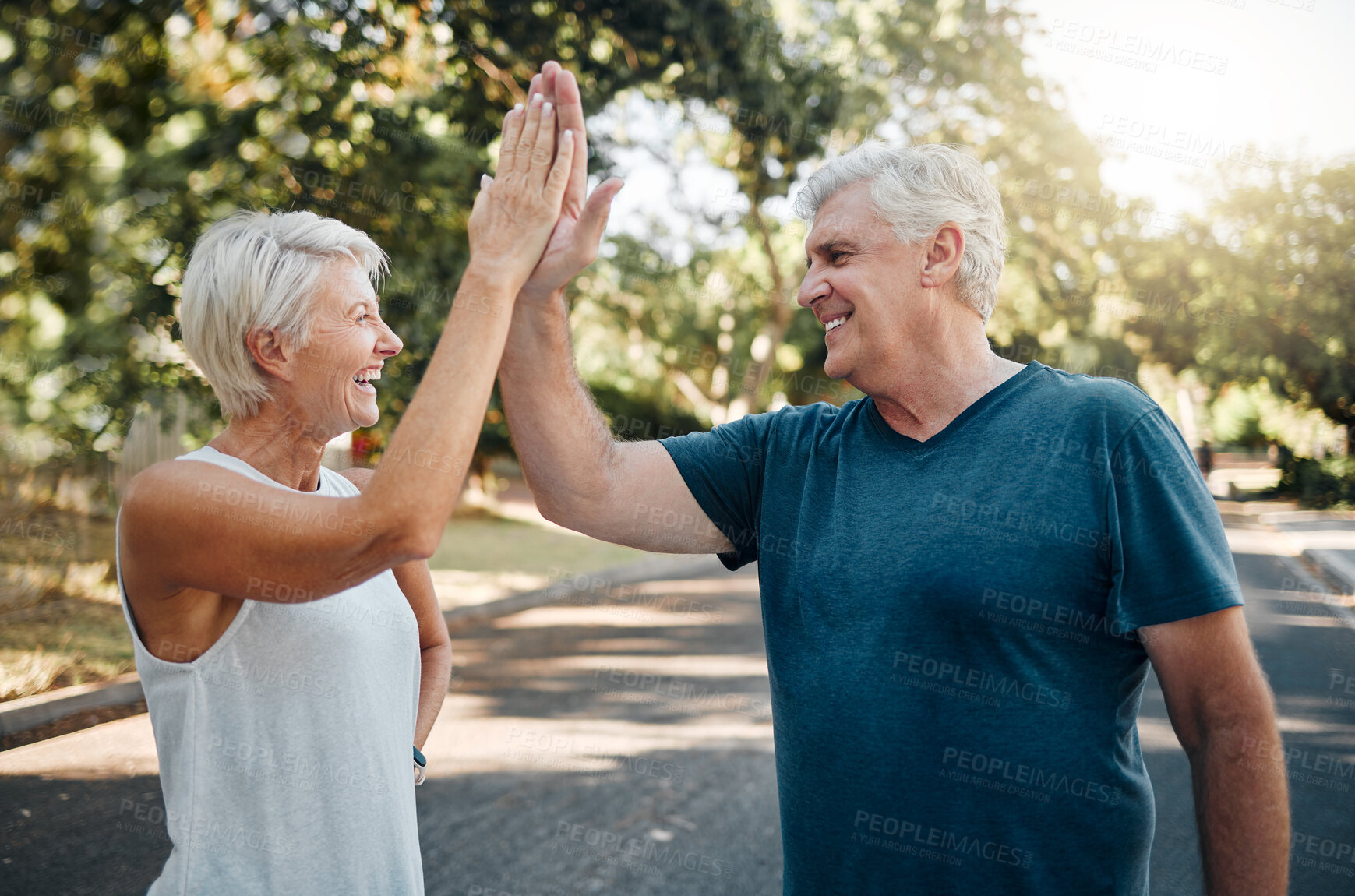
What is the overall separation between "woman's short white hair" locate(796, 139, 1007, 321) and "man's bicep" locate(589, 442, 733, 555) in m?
0.77

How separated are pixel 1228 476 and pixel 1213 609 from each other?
36513 mm

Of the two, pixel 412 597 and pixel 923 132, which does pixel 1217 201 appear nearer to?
pixel 923 132

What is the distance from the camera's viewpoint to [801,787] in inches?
72.9

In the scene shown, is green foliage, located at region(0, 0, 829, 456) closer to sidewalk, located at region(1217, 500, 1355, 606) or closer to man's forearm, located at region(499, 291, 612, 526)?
man's forearm, located at region(499, 291, 612, 526)

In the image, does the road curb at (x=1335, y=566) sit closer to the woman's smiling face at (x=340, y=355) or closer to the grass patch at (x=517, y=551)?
the grass patch at (x=517, y=551)

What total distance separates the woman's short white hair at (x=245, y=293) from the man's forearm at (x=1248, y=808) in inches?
73.9

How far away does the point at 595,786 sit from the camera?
199 inches

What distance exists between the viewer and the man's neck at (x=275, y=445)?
1.73m

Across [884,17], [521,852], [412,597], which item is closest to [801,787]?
[412,597]

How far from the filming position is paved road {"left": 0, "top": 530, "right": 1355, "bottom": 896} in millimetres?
4090

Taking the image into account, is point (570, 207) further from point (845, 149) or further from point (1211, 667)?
point (845, 149)

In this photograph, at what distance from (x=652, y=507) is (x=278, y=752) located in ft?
3.12

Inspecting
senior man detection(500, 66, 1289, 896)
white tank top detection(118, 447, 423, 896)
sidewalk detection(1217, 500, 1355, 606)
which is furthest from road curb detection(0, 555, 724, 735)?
sidewalk detection(1217, 500, 1355, 606)

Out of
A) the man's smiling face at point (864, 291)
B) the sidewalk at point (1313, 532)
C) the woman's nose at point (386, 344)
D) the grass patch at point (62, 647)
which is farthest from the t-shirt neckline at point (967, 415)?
the sidewalk at point (1313, 532)
